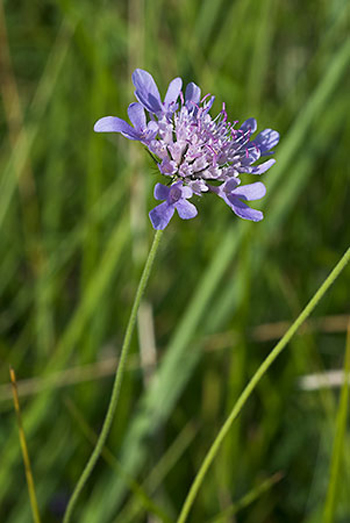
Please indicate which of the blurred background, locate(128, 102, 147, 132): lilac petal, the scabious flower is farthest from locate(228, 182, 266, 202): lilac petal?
the blurred background

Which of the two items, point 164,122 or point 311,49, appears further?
point 311,49

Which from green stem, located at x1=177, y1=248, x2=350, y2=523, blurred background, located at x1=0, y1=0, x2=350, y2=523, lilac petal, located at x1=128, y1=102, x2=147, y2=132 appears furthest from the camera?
blurred background, located at x1=0, y1=0, x2=350, y2=523

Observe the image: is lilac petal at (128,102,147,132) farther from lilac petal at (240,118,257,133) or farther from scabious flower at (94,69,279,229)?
lilac petal at (240,118,257,133)

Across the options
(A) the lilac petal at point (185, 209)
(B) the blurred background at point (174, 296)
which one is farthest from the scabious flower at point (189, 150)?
(B) the blurred background at point (174, 296)

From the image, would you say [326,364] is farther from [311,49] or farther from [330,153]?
[311,49]

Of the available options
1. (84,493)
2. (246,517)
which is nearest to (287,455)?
(246,517)

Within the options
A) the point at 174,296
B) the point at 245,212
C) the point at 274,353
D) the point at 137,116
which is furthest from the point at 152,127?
the point at 174,296
